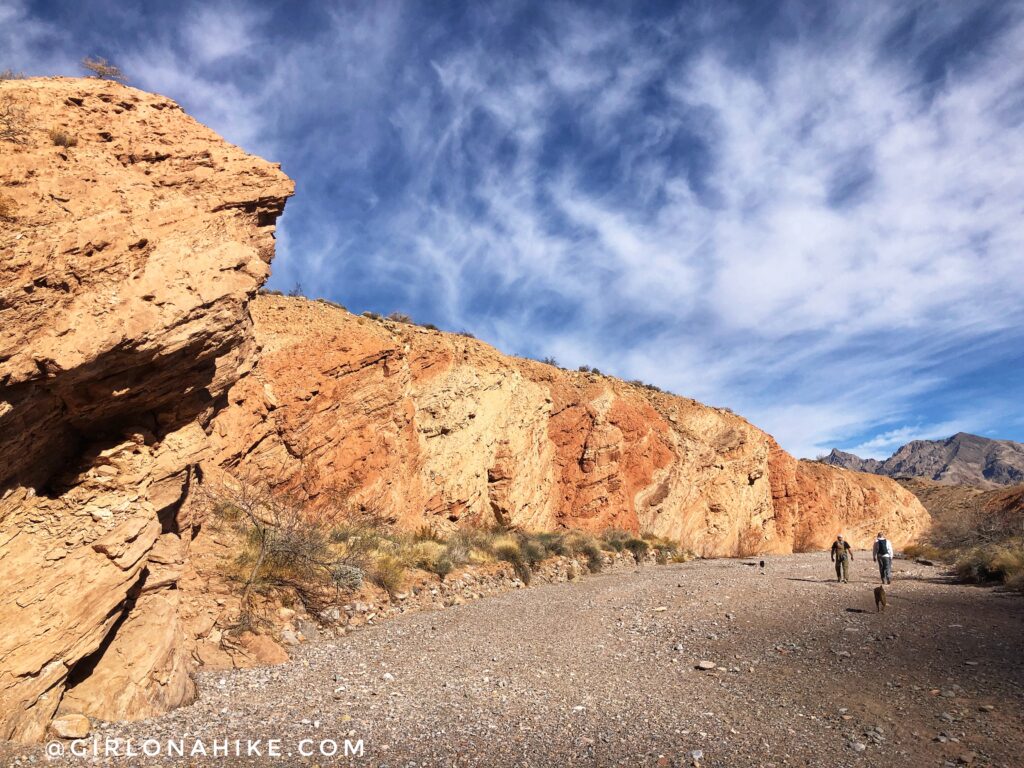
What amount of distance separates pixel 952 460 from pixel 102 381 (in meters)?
160

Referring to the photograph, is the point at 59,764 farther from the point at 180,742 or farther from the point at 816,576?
the point at 816,576

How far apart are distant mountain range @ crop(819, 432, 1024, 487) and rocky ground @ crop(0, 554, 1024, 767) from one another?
114839 millimetres

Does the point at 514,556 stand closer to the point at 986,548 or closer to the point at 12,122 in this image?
the point at 12,122

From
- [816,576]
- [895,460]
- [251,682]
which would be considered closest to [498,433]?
[816,576]

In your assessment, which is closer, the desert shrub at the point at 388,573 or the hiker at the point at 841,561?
the desert shrub at the point at 388,573

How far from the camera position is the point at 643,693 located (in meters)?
6.43

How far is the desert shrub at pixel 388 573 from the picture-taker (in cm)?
1168

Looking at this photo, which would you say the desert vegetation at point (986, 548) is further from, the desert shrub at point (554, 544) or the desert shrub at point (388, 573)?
the desert shrub at point (388, 573)

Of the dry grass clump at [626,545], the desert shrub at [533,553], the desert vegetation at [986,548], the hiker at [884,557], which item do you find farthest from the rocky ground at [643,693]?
the dry grass clump at [626,545]

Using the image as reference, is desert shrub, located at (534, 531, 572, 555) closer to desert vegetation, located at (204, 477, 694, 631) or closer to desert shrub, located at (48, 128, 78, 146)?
desert vegetation, located at (204, 477, 694, 631)

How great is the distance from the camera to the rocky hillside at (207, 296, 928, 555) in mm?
16219

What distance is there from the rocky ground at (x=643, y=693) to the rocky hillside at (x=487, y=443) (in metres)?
7.06

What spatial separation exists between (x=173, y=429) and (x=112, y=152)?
323 centimetres

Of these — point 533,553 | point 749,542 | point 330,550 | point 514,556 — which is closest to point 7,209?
point 330,550
